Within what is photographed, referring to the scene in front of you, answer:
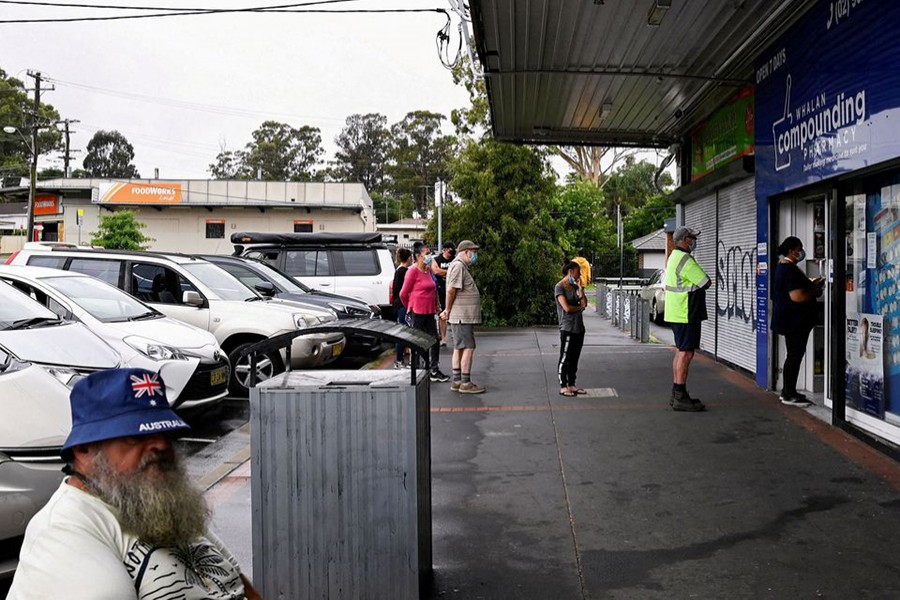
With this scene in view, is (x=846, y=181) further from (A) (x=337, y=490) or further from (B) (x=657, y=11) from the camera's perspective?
(A) (x=337, y=490)

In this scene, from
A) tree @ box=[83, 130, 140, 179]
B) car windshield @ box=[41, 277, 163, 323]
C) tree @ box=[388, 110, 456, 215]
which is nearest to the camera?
car windshield @ box=[41, 277, 163, 323]

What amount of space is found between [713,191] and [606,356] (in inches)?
123

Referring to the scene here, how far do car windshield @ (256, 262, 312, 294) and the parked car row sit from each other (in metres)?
0.04

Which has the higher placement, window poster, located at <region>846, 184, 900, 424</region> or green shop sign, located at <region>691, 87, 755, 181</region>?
green shop sign, located at <region>691, 87, 755, 181</region>

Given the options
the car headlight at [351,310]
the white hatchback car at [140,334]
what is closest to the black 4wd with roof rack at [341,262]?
the car headlight at [351,310]

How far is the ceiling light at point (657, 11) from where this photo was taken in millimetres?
8133

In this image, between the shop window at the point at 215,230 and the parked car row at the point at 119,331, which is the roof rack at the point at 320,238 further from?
the shop window at the point at 215,230

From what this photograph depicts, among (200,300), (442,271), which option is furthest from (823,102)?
(200,300)

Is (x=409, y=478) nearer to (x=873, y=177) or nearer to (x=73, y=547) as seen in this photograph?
(x=73, y=547)

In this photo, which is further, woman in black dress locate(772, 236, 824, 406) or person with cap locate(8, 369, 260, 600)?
woman in black dress locate(772, 236, 824, 406)

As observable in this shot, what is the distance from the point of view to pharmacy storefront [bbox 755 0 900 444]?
674 centimetres

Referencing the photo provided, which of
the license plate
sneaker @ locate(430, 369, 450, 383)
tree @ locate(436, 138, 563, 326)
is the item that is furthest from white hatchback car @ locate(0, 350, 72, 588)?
tree @ locate(436, 138, 563, 326)

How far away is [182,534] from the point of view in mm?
2293

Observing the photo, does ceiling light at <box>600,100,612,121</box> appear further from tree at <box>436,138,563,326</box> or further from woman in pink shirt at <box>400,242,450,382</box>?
tree at <box>436,138,563,326</box>
